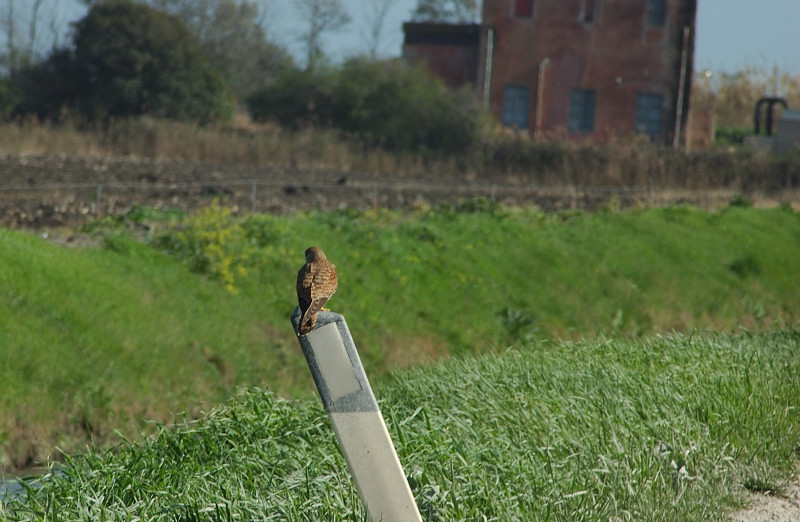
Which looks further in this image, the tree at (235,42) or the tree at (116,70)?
the tree at (235,42)

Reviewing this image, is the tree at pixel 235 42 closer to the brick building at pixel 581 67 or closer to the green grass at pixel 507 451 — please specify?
the brick building at pixel 581 67

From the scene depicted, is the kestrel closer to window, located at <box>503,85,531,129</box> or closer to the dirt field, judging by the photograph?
the dirt field

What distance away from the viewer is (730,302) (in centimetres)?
1916

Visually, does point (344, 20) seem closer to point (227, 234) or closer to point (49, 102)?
point (49, 102)

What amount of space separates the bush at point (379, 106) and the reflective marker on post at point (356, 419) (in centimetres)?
3086

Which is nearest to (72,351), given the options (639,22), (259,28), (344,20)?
(639,22)

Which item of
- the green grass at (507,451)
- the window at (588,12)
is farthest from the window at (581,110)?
the green grass at (507,451)

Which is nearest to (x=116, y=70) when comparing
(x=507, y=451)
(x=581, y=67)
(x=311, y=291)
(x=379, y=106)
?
(x=379, y=106)

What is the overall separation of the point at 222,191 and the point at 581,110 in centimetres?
2332

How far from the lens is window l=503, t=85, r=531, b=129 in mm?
39469

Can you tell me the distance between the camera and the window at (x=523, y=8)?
39094mm

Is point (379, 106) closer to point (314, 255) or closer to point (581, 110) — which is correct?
point (581, 110)

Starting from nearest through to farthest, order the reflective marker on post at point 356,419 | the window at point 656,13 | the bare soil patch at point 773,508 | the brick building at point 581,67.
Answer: the reflective marker on post at point 356,419
the bare soil patch at point 773,508
the window at point 656,13
the brick building at point 581,67

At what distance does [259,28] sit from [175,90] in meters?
23.4
